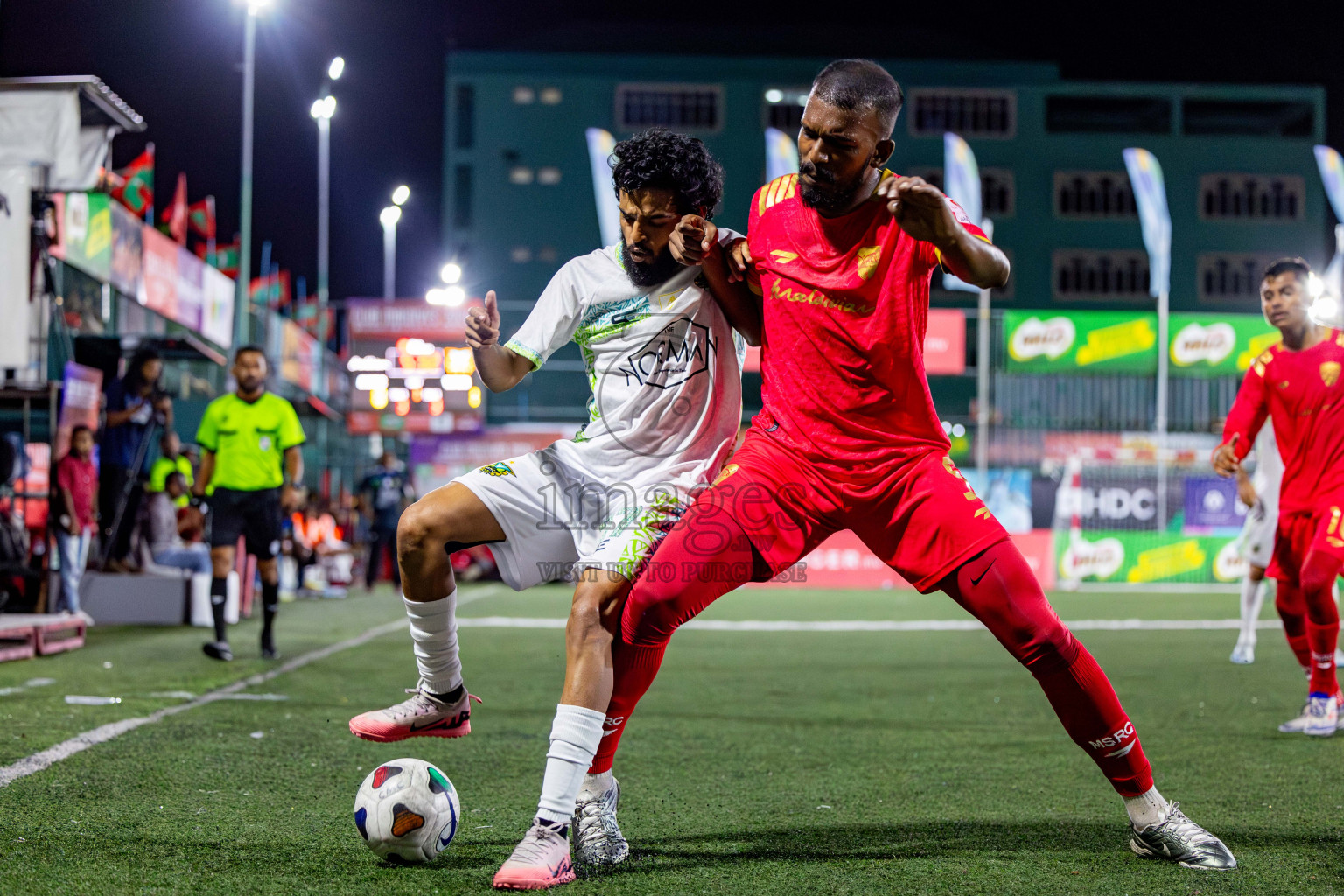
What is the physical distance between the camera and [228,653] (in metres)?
8.27

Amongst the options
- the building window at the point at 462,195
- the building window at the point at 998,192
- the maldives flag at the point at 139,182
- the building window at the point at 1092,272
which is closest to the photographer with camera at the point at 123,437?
the maldives flag at the point at 139,182

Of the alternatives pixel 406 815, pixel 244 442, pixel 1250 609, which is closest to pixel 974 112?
pixel 1250 609

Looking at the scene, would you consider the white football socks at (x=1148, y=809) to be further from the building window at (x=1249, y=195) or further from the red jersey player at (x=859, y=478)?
the building window at (x=1249, y=195)

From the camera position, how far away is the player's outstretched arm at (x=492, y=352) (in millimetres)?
3596

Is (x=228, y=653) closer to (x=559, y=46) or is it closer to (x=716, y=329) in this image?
(x=716, y=329)

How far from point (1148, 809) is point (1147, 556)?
19.3m

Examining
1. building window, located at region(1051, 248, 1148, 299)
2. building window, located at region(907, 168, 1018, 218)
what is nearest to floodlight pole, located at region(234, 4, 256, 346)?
building window, located at region(907, 168, 1018, 218)

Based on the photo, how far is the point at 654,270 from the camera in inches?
146

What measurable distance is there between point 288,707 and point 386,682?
124 cm

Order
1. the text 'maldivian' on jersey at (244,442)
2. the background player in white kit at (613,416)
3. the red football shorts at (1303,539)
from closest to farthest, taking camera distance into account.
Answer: the background player in white kit at (613,416) < the red football shorts at (1303,539) < the text 'maldivian' on jersey at (244,442)

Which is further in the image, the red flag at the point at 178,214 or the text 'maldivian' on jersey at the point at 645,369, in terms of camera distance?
the red flag at the point at 178,214

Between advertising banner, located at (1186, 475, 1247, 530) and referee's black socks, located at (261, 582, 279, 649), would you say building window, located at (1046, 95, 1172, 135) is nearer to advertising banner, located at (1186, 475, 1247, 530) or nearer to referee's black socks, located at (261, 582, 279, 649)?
advertising banner, located at (1186, 475, 1247, 530)

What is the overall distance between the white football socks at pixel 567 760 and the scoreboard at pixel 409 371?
20.3 meters

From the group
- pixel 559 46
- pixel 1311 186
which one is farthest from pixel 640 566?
pixel 1311 186
